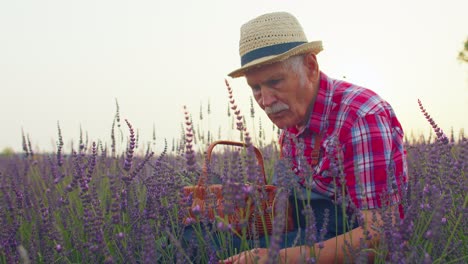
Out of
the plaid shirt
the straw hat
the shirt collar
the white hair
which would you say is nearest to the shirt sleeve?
the plaid shirt

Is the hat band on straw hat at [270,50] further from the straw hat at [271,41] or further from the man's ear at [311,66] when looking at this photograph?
the man's ear at [311,66]

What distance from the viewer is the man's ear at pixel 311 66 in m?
2.69

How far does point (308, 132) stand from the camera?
2.81 m

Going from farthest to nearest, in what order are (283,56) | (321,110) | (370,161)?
(321,110) → (283,56) → (370,161)

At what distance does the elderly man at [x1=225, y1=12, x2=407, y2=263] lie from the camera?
232 cm

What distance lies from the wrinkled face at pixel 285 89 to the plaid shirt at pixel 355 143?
78 millimetres

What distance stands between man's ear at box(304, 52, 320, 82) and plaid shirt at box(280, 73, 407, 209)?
0.07 m

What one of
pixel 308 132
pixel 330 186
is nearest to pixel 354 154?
pixel 330 186

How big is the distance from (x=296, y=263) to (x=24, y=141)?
3.30 m

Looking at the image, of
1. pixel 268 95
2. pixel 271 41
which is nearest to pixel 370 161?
pixel 268 95

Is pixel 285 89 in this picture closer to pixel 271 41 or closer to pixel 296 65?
pixel 296 65

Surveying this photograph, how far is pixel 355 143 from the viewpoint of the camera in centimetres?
237

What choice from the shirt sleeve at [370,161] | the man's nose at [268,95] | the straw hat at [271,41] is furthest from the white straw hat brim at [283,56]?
the shirt sleeve at [370,161]

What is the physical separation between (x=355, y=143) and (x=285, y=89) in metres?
0.43
